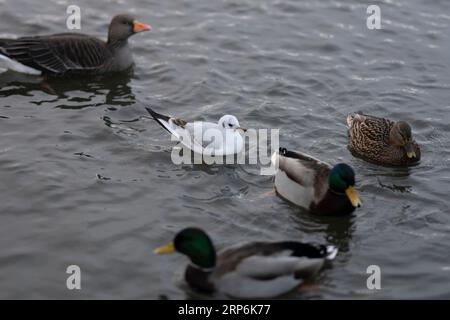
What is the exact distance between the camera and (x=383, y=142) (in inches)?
451

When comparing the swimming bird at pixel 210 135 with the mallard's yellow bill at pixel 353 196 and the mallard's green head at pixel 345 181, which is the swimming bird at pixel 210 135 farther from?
the mallard's yellow bill at pixel 353 196

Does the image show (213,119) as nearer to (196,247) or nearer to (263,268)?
(196,247)

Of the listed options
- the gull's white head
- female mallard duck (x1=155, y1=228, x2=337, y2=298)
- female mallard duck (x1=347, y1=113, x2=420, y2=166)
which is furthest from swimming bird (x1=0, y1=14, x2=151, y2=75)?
female mallard duck (x1=155, y1=228, x2=337, y2=298)

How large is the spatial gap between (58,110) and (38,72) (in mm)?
1178

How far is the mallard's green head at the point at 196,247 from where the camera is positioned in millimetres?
8156

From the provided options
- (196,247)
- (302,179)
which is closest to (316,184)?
(302,179)

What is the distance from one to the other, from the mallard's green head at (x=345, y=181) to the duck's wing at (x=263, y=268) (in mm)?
1527

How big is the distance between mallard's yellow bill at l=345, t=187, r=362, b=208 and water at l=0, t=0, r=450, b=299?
0.93ft

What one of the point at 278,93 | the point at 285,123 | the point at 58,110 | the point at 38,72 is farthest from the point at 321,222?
the point at 38,72

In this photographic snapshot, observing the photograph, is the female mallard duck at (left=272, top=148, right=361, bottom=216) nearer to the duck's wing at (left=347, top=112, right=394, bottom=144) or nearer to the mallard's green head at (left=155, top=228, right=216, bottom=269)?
the duck's wing at (left=347, top=112, right=394, bottom=144)

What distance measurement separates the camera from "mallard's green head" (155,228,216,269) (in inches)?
321

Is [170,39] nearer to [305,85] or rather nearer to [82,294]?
[305,85]

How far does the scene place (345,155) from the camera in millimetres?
11609
